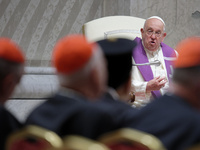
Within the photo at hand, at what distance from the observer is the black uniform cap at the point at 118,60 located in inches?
131

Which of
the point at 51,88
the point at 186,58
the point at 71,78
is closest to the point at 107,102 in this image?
the point at 71,78

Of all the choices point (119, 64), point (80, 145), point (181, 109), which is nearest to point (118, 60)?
point (119, 64)

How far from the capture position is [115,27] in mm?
7051

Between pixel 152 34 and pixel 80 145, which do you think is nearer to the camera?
pixel 80 145

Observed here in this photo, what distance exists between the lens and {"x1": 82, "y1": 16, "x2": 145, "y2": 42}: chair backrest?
22.7ft

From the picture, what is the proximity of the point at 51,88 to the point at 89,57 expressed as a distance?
16.0 feet

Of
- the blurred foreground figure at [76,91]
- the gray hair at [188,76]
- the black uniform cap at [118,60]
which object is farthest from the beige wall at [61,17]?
the gray hair at [188,76]

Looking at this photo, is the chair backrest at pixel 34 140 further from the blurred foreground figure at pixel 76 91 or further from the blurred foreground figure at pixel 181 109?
the blurred foreground figure at pixel 181 109

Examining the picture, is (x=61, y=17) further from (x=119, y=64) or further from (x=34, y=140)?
(x=34, y=140)

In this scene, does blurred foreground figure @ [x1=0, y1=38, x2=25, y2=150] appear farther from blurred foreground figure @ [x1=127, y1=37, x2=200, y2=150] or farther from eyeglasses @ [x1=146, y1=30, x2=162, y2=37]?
eyeglasses @ [x1=146, y1=30, x2=162, y2=37]

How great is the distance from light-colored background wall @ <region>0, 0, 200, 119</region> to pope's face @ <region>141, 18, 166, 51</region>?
1938mm

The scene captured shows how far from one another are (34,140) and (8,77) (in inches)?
23.3

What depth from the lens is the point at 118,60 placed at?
3.33 meters

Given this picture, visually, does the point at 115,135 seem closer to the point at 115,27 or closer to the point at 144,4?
the point at 115,27
